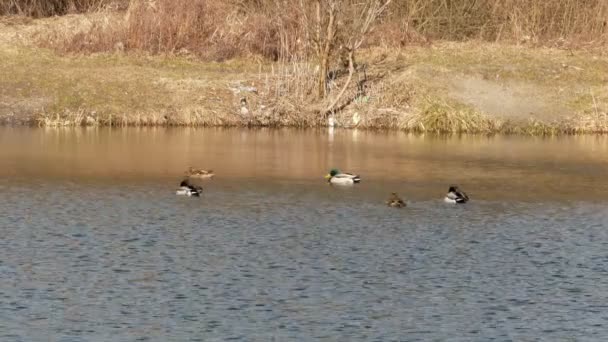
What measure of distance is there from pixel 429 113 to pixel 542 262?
64.3ft

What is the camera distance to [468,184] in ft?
94.5

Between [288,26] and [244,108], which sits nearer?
[244,108]

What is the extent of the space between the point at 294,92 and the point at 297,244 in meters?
19.1

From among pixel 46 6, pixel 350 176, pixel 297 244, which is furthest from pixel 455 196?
pixel 46 6

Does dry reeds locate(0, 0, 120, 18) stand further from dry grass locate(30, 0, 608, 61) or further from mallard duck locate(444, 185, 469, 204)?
mallard duck locate(444, 185, 469, 204)

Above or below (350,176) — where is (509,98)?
above

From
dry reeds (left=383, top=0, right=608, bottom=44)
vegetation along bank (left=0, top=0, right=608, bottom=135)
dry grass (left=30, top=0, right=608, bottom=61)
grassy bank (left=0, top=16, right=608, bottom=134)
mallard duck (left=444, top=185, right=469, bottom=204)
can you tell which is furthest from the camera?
dry reeds (left=383, top=0, right=608, bottom=44)

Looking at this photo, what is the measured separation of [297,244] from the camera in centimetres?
2128

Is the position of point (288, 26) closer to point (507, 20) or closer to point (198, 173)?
point (507, 20)

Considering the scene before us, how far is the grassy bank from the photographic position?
39531 millimetres

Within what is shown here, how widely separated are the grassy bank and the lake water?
459 cm

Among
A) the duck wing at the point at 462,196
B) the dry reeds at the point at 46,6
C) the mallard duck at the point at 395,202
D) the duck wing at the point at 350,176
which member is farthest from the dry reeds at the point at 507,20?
the mallard duck at the point at 395,202

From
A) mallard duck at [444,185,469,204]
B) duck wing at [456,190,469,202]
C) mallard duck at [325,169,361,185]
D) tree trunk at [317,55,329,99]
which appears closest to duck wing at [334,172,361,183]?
mallard duck at [325,169,361,185]

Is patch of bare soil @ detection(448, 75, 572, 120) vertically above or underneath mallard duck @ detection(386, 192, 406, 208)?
above
